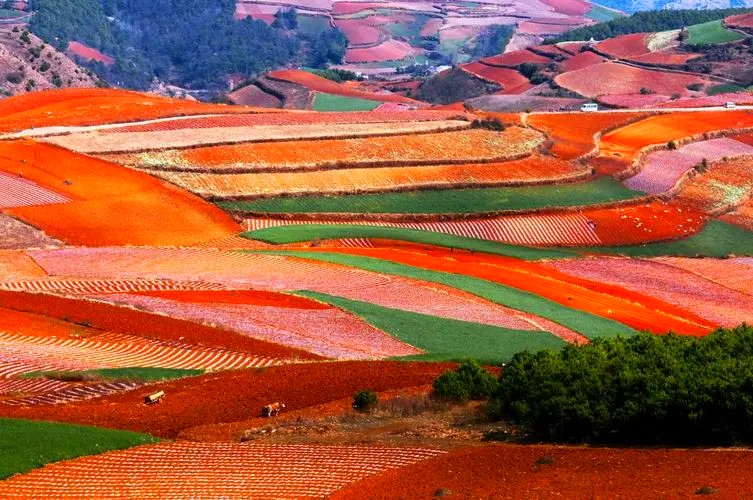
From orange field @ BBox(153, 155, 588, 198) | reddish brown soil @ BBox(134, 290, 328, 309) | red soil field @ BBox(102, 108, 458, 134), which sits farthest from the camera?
red soil field @ BBox(102, 108, 458, 134)

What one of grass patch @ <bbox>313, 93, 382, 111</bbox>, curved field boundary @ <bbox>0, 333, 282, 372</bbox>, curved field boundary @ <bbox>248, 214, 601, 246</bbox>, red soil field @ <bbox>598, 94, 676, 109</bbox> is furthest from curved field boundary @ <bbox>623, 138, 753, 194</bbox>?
grass patch @ <bbox>313, 93, 382, 111</bbox>

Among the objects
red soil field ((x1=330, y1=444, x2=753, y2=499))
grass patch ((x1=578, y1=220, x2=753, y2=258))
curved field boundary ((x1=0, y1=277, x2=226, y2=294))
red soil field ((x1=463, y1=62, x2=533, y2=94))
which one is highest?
red soil field ((x1=330, y1=444, x2=753, y2=499))

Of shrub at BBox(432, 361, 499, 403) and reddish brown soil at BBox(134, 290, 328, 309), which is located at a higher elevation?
shrub at BBox(432, 361, 499, 403)

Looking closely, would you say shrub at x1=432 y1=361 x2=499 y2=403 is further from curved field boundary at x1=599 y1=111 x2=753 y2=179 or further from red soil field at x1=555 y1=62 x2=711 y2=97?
red soil field at x1=555 y1=62 x2=711 y2=97

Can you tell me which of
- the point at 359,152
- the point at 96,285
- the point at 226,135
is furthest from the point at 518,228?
the point at 96,285

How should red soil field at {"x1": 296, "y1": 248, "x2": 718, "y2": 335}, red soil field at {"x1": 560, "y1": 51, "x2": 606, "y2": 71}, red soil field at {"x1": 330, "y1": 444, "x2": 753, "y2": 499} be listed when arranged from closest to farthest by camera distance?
red soil field at {"x1": 330, "y1": 444, "x2": 753, "y2": 499} < red soil field at {"x1": 296, "y1": 248, "x2": 718, "y2": 335} < red soil field at {"x1": 560, "y1": 51, "x2": 606, "y2": 71}

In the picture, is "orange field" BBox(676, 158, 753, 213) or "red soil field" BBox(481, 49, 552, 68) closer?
"orange field" BBox(676, 158, 753, 213)
